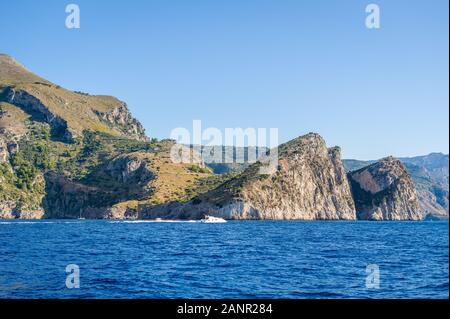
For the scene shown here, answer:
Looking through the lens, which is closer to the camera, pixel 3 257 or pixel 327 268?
pixel 327 268

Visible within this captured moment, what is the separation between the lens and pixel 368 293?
40281 millimetres

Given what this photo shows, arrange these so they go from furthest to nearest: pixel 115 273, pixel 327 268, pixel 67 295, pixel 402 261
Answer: pixel 402 261 → pixel 327 268 → pixel 115 273 → pixel 67 295

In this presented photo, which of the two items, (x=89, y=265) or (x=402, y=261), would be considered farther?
(x=402, y=261)

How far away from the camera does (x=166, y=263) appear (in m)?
63.4

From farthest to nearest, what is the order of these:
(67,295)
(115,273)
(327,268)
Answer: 1. (327,268)
2. (115,273)
3. (67,295)
